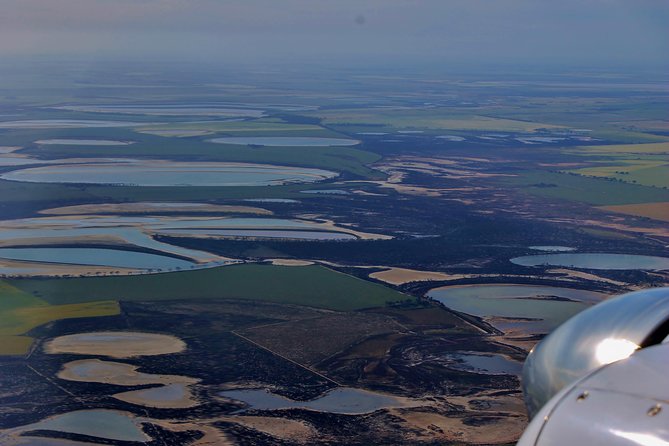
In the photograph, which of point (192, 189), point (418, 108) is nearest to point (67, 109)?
point (418, 108)

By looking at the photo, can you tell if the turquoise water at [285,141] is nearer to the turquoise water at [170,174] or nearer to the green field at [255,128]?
the green field at [255,128]

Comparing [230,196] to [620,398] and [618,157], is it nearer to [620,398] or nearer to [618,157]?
[618,157]

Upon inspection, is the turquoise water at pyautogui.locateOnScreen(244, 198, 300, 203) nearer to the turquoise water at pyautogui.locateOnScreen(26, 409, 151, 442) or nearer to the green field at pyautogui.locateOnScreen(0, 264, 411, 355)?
the green field at pyautogui.locateOnScreen(0, 264, 411, 355)

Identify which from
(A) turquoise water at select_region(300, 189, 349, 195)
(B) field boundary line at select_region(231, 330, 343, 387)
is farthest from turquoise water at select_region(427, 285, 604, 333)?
(A) turquoise water at select_region(300, 189, 349, 195)

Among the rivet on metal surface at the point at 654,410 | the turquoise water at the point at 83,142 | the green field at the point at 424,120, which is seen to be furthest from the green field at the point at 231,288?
the green field at the point at 424,120

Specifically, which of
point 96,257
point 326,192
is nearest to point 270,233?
point 96,257
